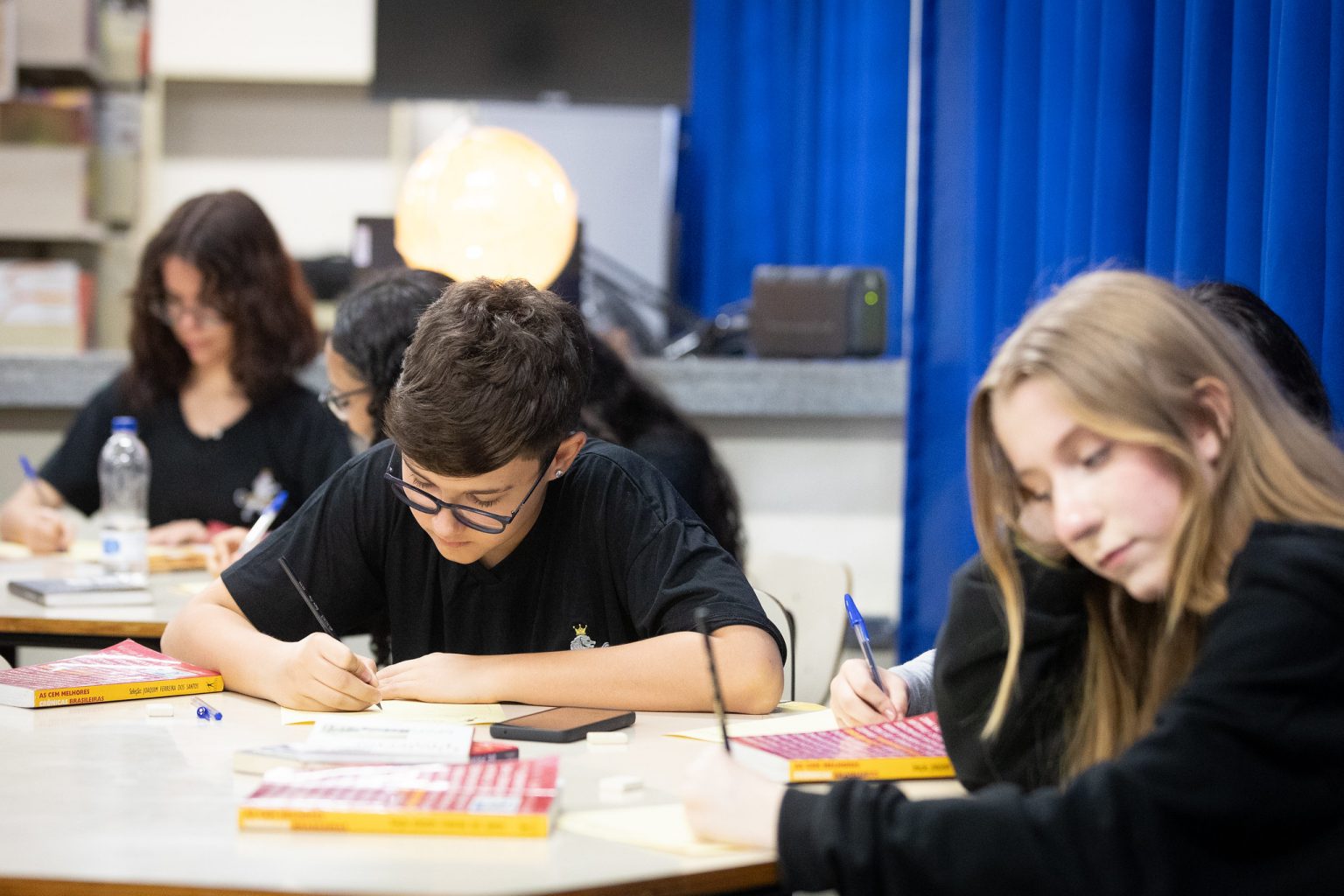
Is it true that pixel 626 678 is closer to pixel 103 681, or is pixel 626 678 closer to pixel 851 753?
pixel 851 753

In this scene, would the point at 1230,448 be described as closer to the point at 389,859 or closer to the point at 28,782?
the point at 389,859

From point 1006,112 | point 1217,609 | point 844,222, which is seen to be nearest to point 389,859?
A: point 1217,609

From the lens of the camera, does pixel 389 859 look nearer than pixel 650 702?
Yes

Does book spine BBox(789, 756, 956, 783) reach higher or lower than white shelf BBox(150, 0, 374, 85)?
lower

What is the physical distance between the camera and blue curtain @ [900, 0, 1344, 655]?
6.31ft

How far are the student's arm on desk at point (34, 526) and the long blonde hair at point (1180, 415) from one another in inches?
94.5

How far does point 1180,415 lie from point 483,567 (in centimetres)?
99

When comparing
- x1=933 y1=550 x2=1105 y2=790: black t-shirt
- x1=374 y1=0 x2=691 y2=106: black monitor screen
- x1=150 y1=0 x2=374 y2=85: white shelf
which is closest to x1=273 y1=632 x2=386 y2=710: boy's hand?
x1=933 y1=550 x2=1105 y2=790: black t-shirt

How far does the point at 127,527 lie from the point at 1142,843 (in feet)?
7.54

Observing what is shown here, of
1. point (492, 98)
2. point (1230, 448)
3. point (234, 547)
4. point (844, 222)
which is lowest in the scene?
point (234, 547)

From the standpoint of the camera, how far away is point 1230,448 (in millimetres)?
1202

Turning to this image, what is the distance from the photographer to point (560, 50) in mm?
4383

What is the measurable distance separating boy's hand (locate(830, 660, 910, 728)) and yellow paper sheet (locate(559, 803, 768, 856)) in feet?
1.23

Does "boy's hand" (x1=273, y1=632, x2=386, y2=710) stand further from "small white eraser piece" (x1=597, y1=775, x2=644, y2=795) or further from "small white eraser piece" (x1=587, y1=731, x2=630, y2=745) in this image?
"small white eraser piece" (x1=597, y1=775, x2=644, y2=795)
